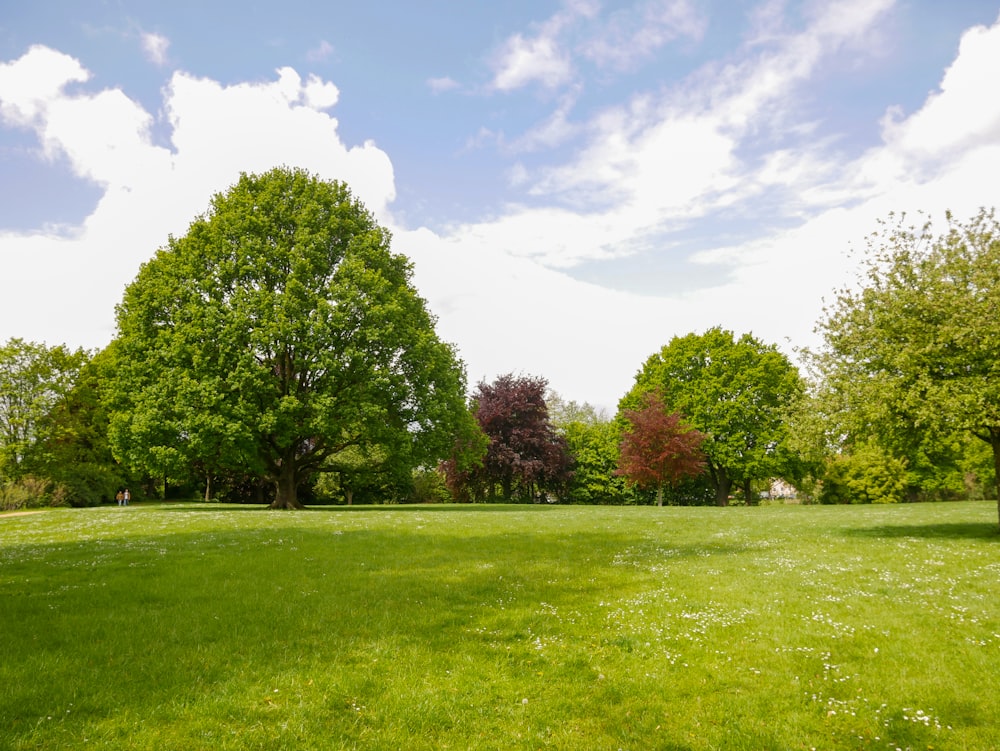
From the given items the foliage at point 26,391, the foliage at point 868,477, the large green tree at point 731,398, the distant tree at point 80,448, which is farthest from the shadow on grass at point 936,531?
the foliage at point 26,391

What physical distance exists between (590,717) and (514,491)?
2752 inches

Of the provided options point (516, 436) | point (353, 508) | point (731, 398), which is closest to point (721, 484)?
point (731, 398)

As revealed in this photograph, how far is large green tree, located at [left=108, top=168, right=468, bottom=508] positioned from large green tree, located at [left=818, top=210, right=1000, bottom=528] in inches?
969

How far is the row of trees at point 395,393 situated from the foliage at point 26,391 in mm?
190

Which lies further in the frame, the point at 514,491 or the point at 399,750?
the point at 514,491

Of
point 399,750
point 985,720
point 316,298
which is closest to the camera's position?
point 399,750

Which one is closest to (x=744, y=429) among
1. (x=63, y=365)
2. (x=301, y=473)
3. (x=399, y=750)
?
(x=301, y=473)

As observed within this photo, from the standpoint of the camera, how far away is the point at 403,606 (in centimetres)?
1157

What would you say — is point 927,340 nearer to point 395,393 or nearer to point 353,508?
point 395,393

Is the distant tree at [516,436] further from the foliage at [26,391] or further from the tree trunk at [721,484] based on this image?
the foliage at [26,391]

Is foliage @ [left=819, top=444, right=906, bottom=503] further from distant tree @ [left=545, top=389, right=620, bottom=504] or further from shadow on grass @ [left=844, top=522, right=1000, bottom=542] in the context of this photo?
shadow on grass @ [left=844, top=522, right=1000, bottom=542]

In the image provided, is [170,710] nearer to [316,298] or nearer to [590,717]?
[590,717]

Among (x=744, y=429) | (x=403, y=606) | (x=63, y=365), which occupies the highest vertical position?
(x=63, y=365)

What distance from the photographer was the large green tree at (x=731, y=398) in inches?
2306
